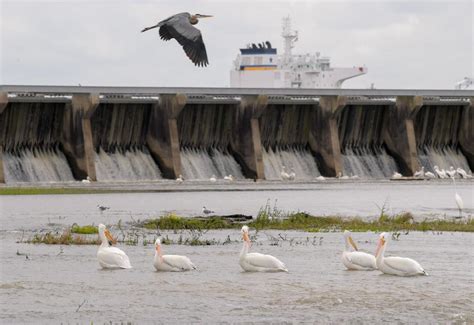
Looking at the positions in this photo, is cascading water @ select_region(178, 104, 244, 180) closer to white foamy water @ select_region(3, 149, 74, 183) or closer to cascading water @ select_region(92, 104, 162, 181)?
cascading water @ select_region(92, 104, 162, 181)

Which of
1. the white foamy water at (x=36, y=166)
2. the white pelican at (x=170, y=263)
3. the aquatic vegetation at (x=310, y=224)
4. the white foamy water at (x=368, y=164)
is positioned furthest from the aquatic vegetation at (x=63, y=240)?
the white foamy water at (x=368, y=164)

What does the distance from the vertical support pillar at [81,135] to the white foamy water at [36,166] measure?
1.91ft

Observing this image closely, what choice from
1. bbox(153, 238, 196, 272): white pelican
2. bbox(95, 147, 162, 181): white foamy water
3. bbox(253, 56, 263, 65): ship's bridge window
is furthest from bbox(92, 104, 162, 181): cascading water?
bbox(253, 56, 263, 65): ship's bridge window

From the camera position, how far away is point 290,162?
67125 millimetres

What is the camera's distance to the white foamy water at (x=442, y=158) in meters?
72.2

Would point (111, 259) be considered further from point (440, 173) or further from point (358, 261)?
point (440, 173)

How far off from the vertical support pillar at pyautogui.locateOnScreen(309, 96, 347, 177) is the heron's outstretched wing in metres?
48.1

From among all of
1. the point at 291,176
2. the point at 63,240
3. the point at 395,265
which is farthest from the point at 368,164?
the point at 395,265

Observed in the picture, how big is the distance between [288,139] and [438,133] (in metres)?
10.7

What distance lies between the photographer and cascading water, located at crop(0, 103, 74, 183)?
55.8 meters

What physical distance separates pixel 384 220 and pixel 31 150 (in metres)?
30.0

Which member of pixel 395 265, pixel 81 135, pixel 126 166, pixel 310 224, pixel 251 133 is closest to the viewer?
pixel 395 265

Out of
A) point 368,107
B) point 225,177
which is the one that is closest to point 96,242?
point 225,177

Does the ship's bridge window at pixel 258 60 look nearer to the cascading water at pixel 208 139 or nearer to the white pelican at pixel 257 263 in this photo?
the cascading water at pixel 208 139
